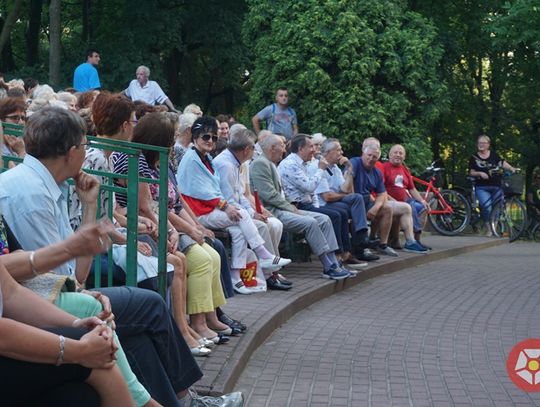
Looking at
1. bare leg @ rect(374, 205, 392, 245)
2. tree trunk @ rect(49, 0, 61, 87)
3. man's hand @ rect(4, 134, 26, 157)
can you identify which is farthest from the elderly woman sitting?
tree trunk @ rect(49, 0, 61, 87)

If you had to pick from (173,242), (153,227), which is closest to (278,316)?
(173,242)

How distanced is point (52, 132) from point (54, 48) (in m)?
20.3

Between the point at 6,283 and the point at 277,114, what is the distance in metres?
14.0

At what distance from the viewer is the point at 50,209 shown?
5.20m

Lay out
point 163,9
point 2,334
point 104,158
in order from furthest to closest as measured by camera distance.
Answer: point 163,9
point 104,158
point 2,334

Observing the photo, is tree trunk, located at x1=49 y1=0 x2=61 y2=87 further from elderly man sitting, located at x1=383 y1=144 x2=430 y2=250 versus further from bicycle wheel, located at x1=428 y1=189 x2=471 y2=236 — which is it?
elderly man sitting, located at x1=383 y1=144 x2=430 y2=250

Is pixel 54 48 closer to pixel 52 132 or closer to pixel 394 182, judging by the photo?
pixel 394 182

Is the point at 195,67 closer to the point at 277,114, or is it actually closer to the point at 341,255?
the point at 277,114

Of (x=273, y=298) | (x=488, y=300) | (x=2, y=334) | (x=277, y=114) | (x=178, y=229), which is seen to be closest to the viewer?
(x=2, y=334)

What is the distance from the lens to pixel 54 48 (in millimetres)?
24906

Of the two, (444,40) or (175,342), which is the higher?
(444,40)

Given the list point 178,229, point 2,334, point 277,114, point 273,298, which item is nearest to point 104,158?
point 178,229

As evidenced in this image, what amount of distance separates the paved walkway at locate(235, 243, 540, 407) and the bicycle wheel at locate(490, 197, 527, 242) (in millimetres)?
7707

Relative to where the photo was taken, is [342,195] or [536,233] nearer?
[342,195]
